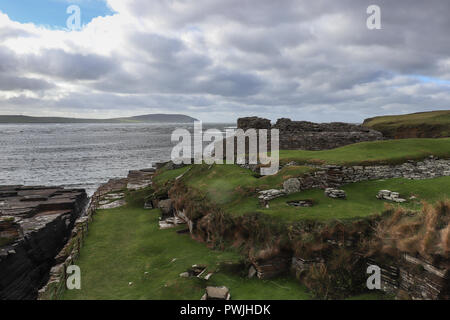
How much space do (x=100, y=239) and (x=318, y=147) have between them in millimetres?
24269

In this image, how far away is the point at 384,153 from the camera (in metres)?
20.8

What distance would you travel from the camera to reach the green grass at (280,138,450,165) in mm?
19125

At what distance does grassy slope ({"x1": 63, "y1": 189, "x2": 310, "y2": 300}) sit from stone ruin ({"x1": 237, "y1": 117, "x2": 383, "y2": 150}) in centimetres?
1823

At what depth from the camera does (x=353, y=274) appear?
1043cm

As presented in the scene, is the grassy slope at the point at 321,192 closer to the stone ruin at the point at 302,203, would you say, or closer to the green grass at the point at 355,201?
the green grass at the point at 355,201

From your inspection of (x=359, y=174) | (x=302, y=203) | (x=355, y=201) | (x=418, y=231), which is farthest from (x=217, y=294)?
(x=359, y=174)

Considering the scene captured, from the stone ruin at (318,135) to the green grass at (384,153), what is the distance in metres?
7.99

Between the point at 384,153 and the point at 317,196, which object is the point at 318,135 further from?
the point at 317,196

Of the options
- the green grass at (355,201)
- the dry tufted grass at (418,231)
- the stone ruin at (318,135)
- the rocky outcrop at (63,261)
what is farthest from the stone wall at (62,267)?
the stone ruin at (318,135)

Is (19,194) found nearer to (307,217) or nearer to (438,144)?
(307,217)

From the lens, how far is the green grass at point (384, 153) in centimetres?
1912

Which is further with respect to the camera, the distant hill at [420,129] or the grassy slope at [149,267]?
the distant hill at [420,129]
